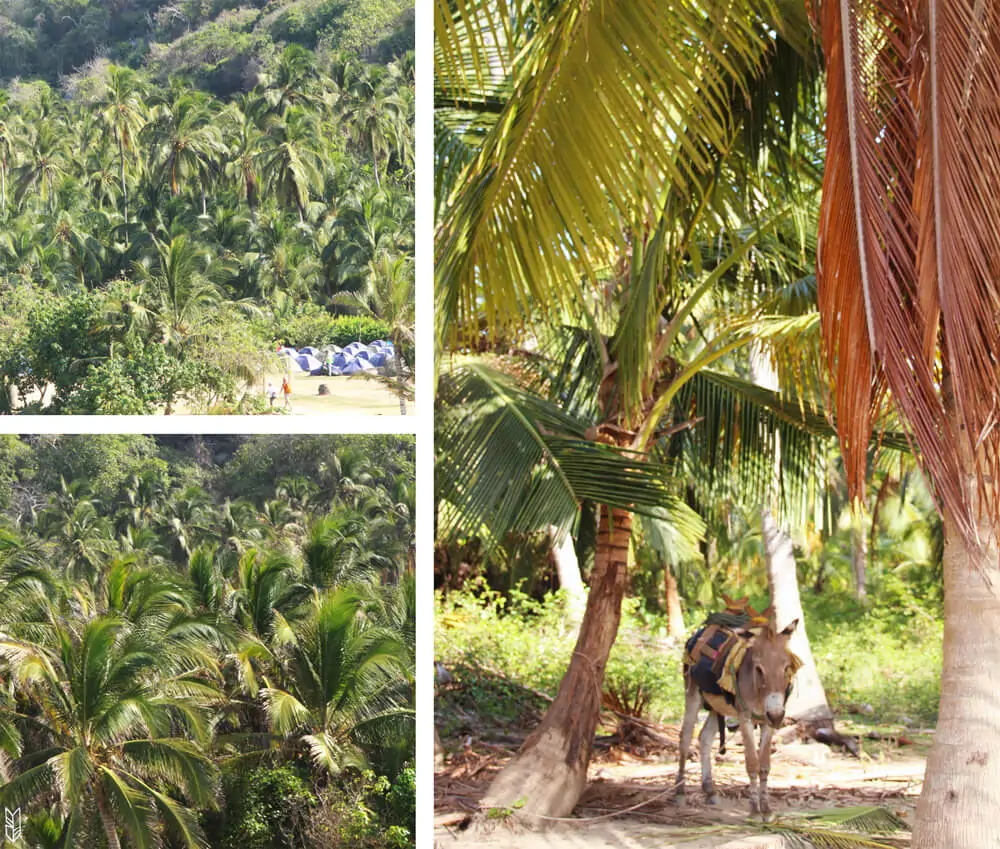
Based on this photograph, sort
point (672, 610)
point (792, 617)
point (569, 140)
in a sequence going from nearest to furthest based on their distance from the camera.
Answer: point (569, 140) < point (792, 617) < point (672, 610)

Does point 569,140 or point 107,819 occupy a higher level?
point 569,140

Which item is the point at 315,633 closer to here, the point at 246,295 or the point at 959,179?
the point at 246,295

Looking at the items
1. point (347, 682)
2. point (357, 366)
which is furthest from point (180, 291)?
point (347, 682)

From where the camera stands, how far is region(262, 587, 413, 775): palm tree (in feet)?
5.50

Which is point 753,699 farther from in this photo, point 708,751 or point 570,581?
point 570,581

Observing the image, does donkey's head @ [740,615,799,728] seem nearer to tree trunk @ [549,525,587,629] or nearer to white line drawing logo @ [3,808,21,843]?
tree trunk @ [549,525,587,629]

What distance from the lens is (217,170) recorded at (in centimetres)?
172

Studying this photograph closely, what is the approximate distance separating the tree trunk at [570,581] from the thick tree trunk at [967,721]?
3.90m

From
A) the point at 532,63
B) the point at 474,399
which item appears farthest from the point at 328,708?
the point at 474,399

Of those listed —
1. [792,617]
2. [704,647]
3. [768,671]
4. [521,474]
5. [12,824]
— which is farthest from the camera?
[792,617]

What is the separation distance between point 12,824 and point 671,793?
3.95 metres

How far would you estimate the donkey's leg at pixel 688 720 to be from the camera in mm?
4746

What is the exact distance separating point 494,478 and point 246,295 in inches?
84.4

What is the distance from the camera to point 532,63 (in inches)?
98.7
